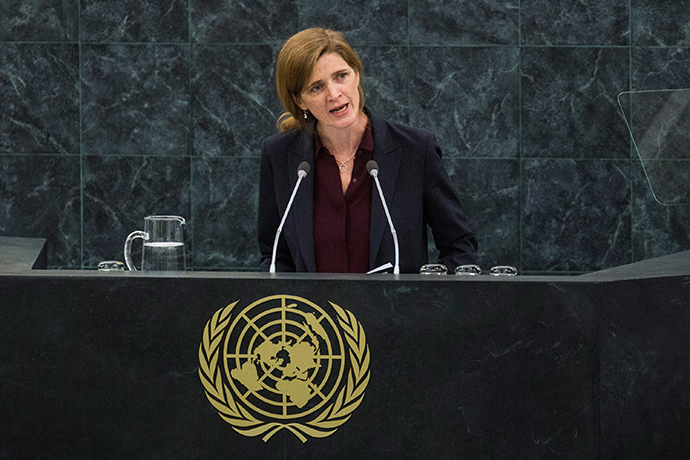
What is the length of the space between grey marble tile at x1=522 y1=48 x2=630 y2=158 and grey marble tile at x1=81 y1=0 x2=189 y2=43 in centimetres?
179

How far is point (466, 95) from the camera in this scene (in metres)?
3.98

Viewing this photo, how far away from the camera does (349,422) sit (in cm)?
135

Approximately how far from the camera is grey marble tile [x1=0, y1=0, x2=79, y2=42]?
3967 mm

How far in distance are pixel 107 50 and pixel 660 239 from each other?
3024 mm

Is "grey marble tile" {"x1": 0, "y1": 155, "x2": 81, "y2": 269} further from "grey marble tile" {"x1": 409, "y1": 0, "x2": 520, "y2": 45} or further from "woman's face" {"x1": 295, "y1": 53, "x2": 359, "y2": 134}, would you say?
"woman's face" {"x1": 295, "y1": 53, "x2": 359, "y2": 134}

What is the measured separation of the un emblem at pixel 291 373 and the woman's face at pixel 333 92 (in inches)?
37.8

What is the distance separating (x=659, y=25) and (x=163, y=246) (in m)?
3.25

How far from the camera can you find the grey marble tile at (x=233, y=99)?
3.97m

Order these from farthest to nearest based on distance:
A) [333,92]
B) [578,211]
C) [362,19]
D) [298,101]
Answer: [578,211] → [362,19] → [298,101] → [333,92]

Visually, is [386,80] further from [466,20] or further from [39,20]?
[39,20]

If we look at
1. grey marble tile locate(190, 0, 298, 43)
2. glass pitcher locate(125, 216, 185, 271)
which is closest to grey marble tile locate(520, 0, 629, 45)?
grey marble tile locate(190, 0, 298, 43)

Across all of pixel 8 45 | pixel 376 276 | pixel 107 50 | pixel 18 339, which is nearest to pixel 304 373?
pixel 376 276

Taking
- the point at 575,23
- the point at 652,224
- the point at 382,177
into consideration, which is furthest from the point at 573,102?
the point at 382,177

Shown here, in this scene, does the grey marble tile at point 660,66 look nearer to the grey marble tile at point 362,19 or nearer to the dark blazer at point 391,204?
the grey marble tile at point 362,19
